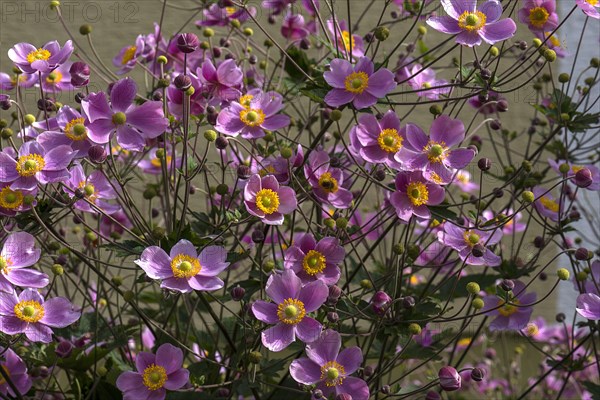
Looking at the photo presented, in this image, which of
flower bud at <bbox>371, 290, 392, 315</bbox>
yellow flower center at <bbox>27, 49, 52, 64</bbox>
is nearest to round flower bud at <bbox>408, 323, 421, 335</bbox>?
flower bud at <bbox>371, 290, 392, 315</bbox>

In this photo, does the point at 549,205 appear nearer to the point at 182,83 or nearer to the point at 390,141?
the point at 390,141

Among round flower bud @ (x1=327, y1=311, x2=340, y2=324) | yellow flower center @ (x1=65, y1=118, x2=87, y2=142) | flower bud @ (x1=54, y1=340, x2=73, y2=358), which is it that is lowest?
flower bud @ (x1=54, y1=340, x2=73, y2=358)

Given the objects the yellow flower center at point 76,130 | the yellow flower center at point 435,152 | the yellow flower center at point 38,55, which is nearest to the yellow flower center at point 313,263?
the yellow flower center at point 435,152

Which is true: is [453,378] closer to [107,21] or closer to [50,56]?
[50,56]

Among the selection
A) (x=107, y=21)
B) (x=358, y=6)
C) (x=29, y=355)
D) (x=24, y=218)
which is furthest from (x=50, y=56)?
(x=358, y=6)

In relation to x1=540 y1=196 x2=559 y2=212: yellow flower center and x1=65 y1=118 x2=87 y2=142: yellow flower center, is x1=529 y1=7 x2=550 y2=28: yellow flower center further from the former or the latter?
x1=65 y1=118 x2=87 y2=142: yellow flower center
